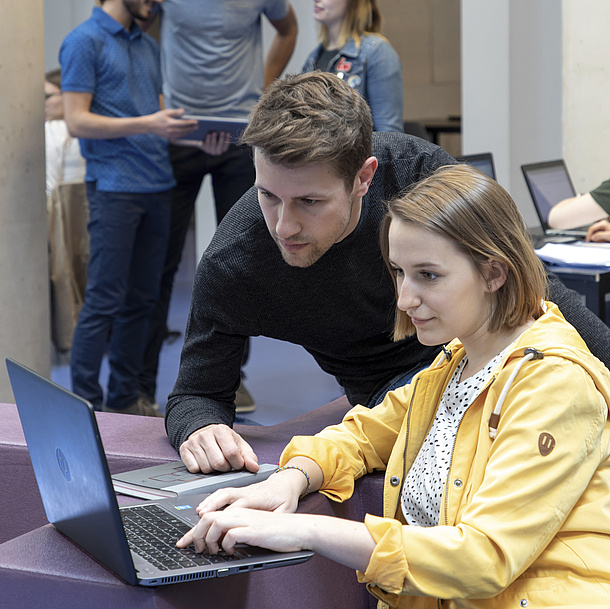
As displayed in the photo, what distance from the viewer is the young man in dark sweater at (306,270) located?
153 centimetres

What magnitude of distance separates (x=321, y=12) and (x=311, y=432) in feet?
6.82

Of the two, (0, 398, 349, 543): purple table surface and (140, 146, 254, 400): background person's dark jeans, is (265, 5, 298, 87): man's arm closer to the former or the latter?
(140, 146, 254, 400): background person's dark jeans

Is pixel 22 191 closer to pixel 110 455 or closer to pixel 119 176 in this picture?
pixel 119 176

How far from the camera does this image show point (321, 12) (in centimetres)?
339

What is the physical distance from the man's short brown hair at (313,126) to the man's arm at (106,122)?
161cm

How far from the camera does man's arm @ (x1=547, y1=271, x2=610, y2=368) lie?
1.64 m

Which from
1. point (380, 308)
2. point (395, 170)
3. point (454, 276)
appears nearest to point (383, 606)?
point (454, 276)

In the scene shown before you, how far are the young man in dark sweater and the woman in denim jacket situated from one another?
5.00ft

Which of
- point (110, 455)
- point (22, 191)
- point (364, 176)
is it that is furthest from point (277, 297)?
point (22, 191)

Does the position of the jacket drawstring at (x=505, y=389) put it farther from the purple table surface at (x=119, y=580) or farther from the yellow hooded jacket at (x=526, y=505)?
the purple table surface at (x=119, y=580)

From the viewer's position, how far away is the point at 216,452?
1.54 meters

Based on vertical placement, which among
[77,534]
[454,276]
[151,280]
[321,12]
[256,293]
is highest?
[321,12]

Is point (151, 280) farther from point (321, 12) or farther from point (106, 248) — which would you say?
point (321, 12)

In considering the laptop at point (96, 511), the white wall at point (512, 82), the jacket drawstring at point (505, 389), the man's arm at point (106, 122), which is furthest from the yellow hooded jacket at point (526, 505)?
the white wall at point (512, 82)
